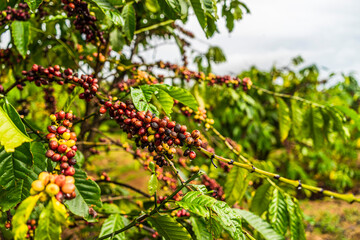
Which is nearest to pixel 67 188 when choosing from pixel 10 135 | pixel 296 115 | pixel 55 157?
pixel 55 157

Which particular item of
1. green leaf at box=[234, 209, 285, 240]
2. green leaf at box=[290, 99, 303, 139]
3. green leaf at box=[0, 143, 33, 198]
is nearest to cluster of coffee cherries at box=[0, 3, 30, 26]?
green leaf at box=[0, 143, 33, 198]

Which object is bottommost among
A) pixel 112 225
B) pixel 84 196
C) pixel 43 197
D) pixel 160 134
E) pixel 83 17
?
pixel 112 225

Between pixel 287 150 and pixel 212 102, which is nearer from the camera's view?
pixel 212 102

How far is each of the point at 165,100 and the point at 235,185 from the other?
0.63m

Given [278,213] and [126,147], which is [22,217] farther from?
[126,147]

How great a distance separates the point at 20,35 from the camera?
1104 millimetres

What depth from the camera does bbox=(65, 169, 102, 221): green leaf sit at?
883mm

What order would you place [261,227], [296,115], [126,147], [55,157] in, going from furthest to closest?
[296,115]
[126,147]
[261,227]
[55,157]

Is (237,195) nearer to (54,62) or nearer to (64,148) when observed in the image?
(64,148)

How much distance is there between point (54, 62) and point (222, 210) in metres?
1.92

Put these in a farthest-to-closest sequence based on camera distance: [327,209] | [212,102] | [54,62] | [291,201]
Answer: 1. [327,209]
2. [212,102]
3. [54,62]
4. [291,201]

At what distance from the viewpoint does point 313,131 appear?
5.68 ft

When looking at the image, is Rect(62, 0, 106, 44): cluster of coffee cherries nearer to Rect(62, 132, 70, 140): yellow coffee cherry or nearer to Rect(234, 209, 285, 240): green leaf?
Rect(62, 132, 70, 140): yellow coffee cherry

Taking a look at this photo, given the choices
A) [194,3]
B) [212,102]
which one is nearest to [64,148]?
[194,3]
